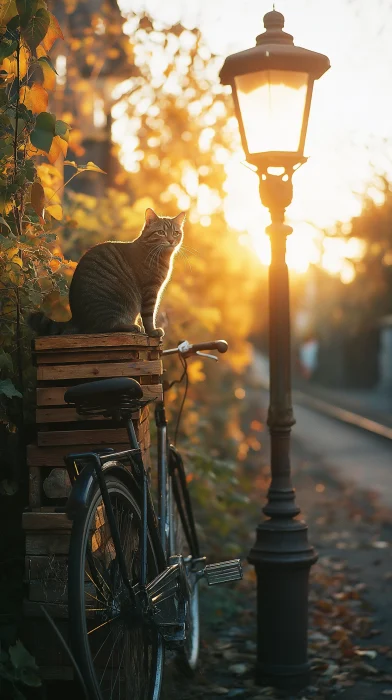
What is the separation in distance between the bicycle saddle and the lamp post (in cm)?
220

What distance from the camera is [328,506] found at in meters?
12.8

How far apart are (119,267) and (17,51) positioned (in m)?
1.02

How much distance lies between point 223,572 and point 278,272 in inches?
66.6

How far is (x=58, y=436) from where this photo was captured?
4297mm

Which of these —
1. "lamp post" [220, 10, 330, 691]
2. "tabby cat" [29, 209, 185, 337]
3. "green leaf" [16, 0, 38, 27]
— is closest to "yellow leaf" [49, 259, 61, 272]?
"tabby cat" [29, 209, 185, 337]

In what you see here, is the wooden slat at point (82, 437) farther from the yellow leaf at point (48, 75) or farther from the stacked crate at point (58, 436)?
the yellow leaf at point (48, 75)

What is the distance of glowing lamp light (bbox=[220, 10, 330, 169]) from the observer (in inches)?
232

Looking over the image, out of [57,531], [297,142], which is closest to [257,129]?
[297,142]

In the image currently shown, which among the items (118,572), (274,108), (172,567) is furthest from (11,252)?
(274,108)

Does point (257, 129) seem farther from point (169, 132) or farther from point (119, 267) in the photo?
point (169, 132)

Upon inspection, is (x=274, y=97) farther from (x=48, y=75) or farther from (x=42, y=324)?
(x=42, y=324)

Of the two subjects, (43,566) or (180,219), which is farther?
(180,219)

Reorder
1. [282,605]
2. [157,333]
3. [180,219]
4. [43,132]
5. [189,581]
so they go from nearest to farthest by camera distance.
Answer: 1. [43,132]
2. [157,333]
3. [180,219]
4. [189,581]
5. [282,605]

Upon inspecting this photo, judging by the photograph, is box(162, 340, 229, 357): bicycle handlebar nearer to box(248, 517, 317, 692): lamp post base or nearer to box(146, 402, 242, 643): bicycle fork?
box(146, 402, 242, 643): bicycle fork
